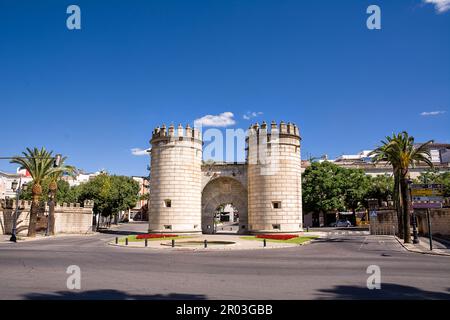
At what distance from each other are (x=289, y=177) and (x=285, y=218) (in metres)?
4.24

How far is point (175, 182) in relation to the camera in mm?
38438

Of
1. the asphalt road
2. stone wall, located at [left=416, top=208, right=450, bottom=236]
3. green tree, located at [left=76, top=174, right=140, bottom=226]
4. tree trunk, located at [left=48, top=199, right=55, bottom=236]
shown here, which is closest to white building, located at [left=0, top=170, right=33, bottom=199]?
green tree, located at [left=76, top=174, right=140, bottom=226]

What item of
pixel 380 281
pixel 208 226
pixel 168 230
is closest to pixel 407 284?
pixel 380 281

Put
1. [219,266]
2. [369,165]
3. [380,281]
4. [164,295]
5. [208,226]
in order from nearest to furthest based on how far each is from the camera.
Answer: [164,295] < [380,281] < [219,266] < [208,226] < [369,165]

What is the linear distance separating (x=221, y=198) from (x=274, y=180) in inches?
296

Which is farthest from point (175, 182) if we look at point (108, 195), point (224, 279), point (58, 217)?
point (224, 279)

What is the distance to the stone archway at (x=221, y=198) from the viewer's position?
138ft

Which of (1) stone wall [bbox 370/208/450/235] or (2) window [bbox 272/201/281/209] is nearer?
(2) window [bbox 272/201/281/209]

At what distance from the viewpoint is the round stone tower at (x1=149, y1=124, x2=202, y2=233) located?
38188mm

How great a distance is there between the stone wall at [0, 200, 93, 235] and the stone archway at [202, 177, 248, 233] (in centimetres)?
1995

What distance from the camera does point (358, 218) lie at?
72.9 metres

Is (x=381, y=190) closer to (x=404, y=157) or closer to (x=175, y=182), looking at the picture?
(x=404, y=157)

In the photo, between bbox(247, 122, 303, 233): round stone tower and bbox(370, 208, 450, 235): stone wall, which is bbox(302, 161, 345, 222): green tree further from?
bbox(247, 122, 303, 233): round stone tower
